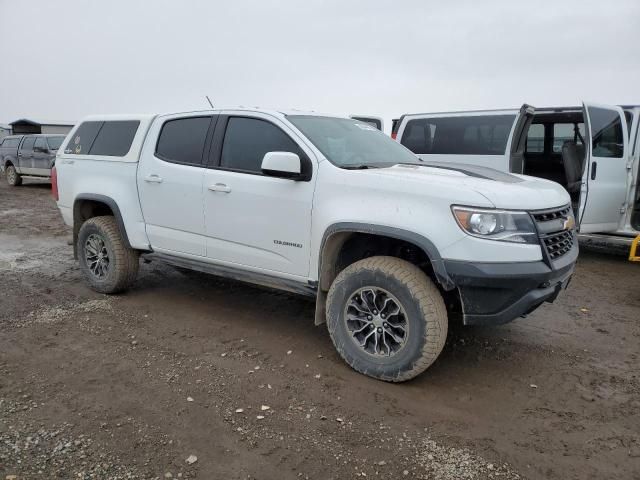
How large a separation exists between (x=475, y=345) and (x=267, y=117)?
2530 mm

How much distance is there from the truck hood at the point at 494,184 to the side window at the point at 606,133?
372cm

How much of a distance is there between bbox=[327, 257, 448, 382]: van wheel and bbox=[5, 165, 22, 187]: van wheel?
17404 mm

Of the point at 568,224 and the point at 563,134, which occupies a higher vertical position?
the point at 563,134

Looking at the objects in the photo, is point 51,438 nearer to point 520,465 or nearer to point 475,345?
point 520,465

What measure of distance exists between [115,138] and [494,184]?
3801mm

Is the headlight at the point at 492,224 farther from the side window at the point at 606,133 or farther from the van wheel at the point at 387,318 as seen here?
the side window at the point at 606,133

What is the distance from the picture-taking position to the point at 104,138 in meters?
5.27

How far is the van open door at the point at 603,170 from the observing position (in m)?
6.88

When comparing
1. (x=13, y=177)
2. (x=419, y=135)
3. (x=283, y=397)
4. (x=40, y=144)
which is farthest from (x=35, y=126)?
(x=283, y=397)

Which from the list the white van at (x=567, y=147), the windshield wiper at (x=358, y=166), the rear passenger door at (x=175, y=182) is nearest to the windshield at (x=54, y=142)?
the white van at (x=567, y=147)

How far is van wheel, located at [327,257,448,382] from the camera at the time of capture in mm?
3248

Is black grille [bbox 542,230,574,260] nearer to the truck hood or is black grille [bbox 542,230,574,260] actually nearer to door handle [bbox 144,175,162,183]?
the truck hood

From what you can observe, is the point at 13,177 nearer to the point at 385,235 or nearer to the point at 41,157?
the point at 41,157

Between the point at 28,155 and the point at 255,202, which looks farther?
the point at 28,155
